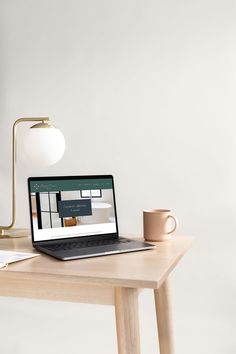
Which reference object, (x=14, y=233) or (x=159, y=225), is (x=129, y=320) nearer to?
(x=159, y=225)

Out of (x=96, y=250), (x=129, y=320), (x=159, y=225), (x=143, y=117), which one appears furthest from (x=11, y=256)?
(x=143, y=117)

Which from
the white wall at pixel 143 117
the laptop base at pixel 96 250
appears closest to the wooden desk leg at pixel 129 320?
the laptop base at pixel 96 250

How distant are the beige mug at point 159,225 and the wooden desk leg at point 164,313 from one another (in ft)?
0.60

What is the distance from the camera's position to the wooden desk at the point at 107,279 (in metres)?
1.04

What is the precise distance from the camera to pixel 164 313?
153cm

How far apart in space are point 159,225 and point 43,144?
0.45 m

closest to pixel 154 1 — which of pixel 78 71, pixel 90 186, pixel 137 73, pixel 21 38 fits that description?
pixel 137 73

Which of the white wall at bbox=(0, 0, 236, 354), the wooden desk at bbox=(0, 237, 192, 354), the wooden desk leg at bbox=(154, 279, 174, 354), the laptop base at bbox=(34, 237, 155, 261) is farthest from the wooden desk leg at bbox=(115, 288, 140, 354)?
the white wall at bbox=(0, 0, 236, 354)

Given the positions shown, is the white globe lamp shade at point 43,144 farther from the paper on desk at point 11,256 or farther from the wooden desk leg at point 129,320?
the wooden desk leg at point 129,320

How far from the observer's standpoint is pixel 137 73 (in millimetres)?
1988

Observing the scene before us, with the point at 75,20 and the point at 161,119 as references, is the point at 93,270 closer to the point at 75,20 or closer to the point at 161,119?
the point at 161,119

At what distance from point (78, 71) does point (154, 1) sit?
1.47 ft

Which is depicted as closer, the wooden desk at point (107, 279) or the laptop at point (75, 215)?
the wooden desk at point (107, 279)

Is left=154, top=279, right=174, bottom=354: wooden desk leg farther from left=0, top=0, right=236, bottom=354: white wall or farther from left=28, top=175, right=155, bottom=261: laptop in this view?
left=0, top=0, right=236, bottom=354: white wall
